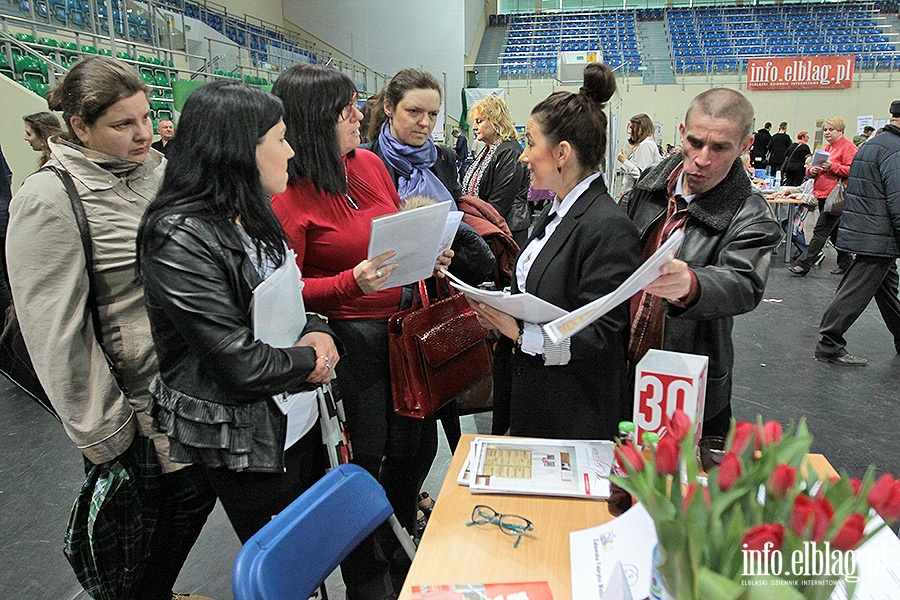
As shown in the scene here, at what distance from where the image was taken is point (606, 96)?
153 cm

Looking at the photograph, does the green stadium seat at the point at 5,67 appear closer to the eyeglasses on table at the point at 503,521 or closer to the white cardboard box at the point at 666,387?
the eyeglasses on table at the point at 503,521

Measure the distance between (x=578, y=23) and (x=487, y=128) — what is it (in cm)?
1695

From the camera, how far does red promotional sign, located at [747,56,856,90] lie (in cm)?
1391

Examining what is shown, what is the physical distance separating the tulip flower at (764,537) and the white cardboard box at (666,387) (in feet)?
1.80

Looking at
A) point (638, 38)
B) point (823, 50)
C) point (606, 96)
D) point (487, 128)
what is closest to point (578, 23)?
point (638, 38)

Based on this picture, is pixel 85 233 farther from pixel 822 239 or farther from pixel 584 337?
pixel 822 239

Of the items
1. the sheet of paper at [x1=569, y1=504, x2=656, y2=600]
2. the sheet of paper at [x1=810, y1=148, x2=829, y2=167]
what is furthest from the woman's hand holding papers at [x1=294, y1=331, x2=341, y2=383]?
the sheet of paper at [x1=810, y1=148, x2=829, y2=167]

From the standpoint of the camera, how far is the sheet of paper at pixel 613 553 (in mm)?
942

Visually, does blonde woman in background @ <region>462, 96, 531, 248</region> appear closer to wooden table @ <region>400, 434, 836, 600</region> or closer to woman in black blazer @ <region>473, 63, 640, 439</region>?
woman in black blazer @ <region>473, 63, 640, 439</region>

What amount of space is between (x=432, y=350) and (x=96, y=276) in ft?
2.86

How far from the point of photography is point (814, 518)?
591 mm

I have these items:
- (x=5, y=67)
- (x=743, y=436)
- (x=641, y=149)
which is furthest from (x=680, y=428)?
(x=5, y=67)

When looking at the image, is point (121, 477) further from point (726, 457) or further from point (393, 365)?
point (726, 457)

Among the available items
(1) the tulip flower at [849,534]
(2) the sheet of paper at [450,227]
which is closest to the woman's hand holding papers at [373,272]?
(2) the sheet of paper at [450,227]
